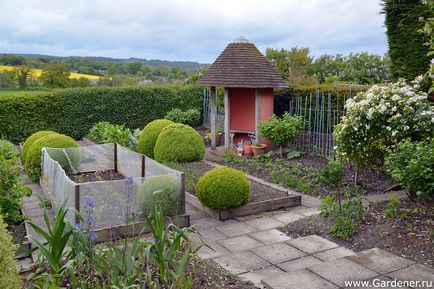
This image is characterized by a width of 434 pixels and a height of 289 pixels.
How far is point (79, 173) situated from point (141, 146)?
241cm

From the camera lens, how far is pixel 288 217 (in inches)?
253

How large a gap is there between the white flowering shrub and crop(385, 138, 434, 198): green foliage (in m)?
1.07

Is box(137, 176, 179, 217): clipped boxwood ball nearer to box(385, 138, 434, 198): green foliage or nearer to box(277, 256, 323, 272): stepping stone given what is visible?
box(277, 256, 323, 272): stepping stone

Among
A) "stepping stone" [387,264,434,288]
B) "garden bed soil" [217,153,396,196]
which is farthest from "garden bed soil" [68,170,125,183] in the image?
"stepping stone" [387,264,434,288]

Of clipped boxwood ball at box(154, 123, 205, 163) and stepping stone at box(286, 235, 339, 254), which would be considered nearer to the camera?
stepping stone at box(286, 235, 339, 254)

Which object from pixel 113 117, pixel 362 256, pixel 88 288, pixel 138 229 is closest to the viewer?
pixel 88 288

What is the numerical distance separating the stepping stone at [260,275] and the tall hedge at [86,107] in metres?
11.3

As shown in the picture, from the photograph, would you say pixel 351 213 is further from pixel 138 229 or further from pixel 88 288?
pixel 88 288

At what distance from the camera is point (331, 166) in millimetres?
6336

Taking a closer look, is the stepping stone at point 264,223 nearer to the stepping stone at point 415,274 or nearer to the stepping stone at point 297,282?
the stepping stone at point 297,282

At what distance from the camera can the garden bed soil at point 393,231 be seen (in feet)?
15.6

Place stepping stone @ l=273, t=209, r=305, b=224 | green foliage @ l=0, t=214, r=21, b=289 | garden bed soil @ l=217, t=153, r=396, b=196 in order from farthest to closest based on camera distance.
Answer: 1. garden bed soil @ l=217, t=153, r=396, b=196
2. stepping stone @ l=273, t=209, r=305, b=224
3. green foliage @ l=0, t=214, r=21, b=289

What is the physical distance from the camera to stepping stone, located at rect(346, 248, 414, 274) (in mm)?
4293

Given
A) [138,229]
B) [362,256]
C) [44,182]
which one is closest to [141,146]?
[44,182]
